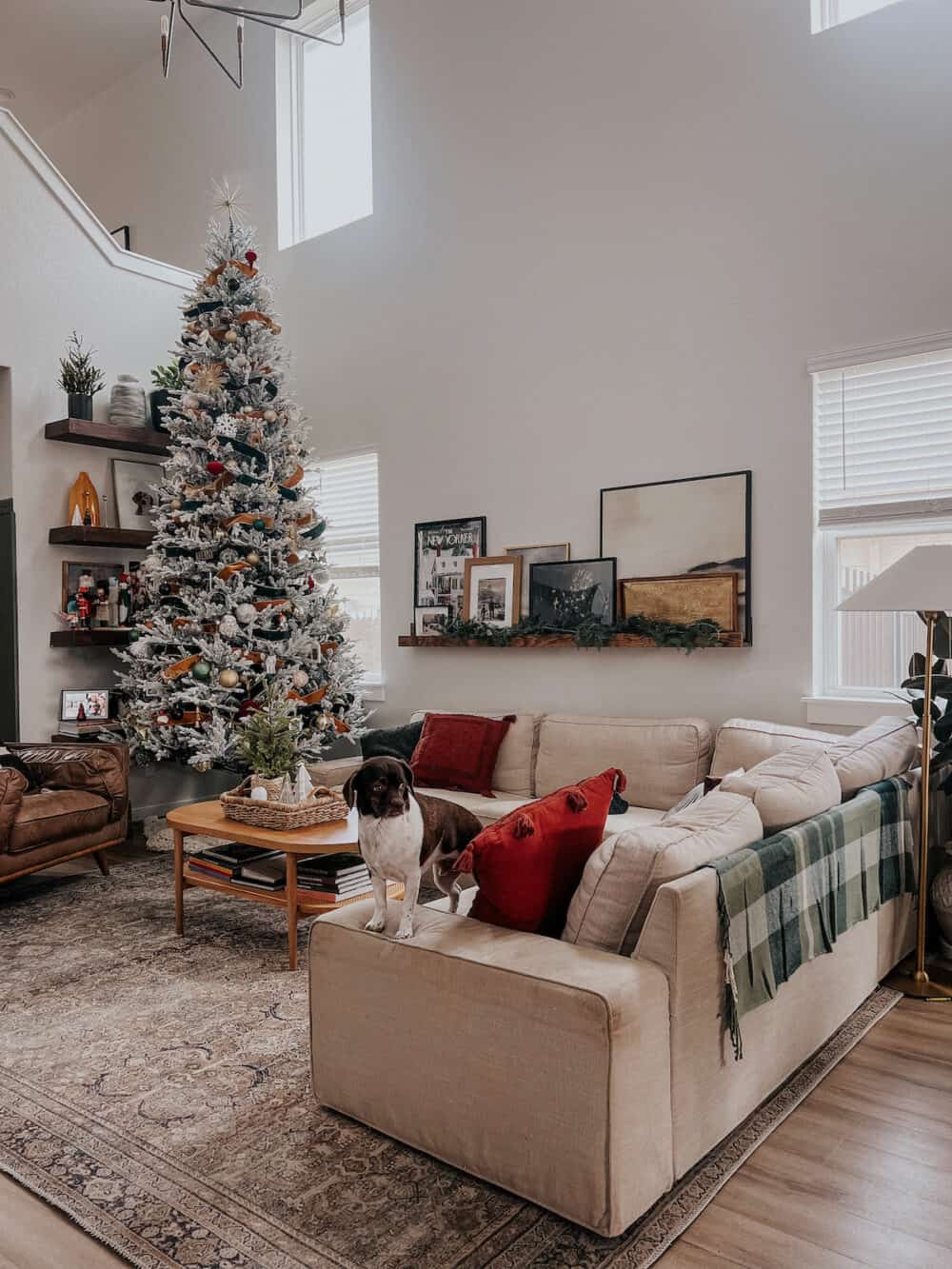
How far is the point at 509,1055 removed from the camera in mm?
2018

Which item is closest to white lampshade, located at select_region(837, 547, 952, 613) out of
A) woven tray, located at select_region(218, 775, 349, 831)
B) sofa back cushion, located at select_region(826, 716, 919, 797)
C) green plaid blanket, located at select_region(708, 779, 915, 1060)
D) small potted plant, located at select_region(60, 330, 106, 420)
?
sofa back cushion, located at select_region(826, 716, 919, 797)

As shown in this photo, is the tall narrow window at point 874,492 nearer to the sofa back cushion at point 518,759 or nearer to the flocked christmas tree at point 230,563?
the sofa back cushion at point 518,759

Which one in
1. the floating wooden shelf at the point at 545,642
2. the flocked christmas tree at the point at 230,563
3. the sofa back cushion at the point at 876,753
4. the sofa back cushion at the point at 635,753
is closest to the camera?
the sofa back cushion at the point at 876,753

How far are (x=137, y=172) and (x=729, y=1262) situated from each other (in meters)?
8.27

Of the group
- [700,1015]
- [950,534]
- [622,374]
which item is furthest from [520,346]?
[700,1015]

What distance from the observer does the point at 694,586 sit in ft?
15.4

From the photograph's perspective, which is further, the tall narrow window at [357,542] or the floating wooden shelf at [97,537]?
the tall narrow window at [357,542]

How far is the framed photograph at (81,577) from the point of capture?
6020 millimetres

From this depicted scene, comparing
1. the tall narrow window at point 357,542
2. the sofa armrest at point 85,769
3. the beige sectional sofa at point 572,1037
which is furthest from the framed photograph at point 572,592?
the beige sectional sofa at point 572,1037

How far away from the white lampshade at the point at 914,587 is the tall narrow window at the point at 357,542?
3.62 metres

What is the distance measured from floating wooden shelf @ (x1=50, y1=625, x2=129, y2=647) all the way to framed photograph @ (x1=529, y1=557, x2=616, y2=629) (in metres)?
2.62

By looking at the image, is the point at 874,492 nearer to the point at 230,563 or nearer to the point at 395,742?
the point at 395,742

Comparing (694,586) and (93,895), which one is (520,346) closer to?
(694,586)

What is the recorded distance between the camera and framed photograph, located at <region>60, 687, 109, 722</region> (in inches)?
235
